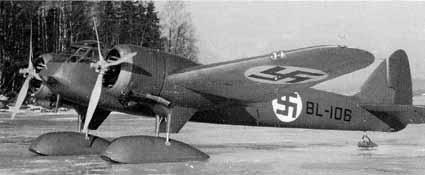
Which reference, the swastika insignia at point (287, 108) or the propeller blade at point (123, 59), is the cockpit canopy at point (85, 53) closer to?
the propeller blade at point (123, 59)

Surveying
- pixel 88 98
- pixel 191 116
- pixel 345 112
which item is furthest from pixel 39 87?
pixel 345 112

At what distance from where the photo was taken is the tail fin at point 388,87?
12219 millimetres

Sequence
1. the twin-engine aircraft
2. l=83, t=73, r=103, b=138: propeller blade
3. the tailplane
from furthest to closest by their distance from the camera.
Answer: the tailplane → l=83, t=73, r=103, b=138: propeller blade → the twin-engine aircraft

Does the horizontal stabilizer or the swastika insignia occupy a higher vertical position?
the swastika insignia

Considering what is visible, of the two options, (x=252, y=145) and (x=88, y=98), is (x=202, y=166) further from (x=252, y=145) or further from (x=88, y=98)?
(x=252, y=145)

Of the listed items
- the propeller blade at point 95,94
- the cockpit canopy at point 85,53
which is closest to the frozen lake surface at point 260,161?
the propeller blade at point 95,94

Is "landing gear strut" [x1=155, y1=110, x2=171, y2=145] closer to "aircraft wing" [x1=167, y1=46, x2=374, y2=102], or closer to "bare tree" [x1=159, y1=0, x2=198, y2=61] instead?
"aircraft wing" [x1=167, y1=46, x2=374, y2=102]

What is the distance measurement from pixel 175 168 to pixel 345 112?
15.4 ft

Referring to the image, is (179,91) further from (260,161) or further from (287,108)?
(287,108)

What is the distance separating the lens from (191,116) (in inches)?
397

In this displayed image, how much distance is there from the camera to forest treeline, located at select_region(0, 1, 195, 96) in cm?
4088

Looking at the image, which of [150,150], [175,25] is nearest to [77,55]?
[150,150]

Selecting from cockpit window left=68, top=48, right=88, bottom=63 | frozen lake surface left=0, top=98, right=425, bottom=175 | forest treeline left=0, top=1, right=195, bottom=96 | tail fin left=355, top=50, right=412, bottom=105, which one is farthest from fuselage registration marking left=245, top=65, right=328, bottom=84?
forest treeline left=0, top=1, right=195, bottom=96

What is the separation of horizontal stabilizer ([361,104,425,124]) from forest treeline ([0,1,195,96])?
98.1 ft
